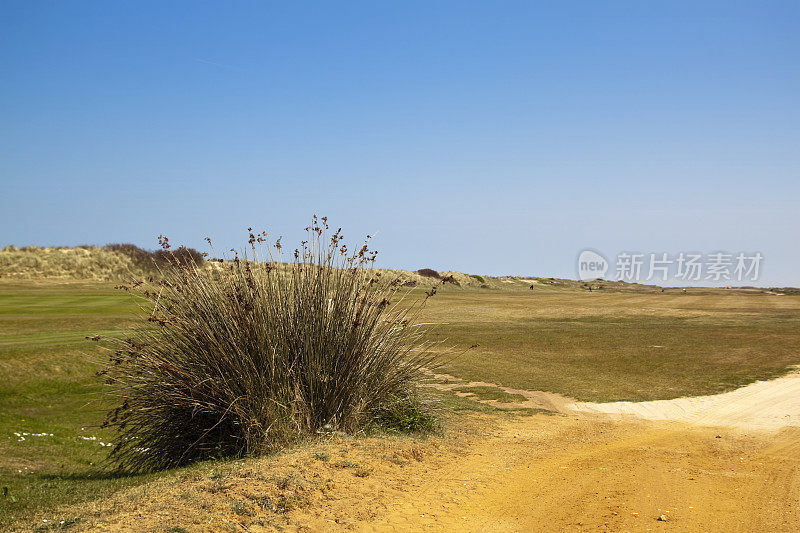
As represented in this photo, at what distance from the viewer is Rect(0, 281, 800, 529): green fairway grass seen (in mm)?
9848

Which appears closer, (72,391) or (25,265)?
(72,391)

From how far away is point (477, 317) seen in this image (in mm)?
44062

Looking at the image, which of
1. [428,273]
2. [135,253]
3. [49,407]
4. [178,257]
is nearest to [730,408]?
[178,257]

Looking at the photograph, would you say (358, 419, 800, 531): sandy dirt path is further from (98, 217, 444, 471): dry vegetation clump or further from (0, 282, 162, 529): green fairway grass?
(0, 282, 162, 529): green fairway grass

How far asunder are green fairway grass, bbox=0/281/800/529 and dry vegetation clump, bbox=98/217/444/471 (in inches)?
36.3

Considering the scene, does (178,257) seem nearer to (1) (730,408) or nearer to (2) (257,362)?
(2) (257,362)

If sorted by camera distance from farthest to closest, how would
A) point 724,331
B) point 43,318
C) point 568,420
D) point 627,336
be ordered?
point 724,331, point 627,336, point 43,318, point 568,420

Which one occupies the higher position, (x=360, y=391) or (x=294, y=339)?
(x=294, y=339)

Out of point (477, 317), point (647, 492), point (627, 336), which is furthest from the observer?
point (477, 317)

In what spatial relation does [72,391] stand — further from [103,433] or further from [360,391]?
[360,391]

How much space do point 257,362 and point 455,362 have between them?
52.2 ft

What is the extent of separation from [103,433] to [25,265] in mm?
37671

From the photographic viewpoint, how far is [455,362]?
23.4m

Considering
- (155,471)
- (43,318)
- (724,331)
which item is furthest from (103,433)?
(724,331)
